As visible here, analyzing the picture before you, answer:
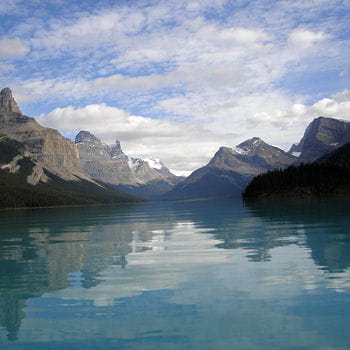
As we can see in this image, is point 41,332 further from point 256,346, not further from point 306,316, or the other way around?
point 306,316

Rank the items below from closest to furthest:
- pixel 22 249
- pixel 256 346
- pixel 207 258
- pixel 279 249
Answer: pixel 256 346 < pixel 207 258 < pixel 279 249 < pixel 22 249

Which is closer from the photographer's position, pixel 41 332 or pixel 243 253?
pixel 41 332

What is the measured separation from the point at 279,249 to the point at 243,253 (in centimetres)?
356

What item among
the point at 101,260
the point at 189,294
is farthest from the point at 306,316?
the point at 101,260

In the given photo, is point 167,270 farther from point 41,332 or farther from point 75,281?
point 41,332

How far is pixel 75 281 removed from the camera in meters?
26.0

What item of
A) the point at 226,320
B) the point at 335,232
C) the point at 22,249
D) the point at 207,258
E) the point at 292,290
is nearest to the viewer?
the point at 226,320

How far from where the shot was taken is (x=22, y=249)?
Result: 4319cm

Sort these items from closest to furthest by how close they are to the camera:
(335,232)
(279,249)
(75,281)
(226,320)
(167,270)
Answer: (226,320) → (75,281) → (167,270) → (279,249) → (335,232)

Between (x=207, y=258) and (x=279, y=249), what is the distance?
7143 millimetres

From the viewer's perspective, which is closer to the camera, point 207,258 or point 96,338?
point 96,338

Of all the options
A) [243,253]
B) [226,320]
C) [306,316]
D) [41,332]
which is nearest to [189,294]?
[226,320]

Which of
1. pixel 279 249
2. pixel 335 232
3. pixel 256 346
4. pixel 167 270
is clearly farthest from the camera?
pixel 335 232

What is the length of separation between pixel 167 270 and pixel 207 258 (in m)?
5.46
